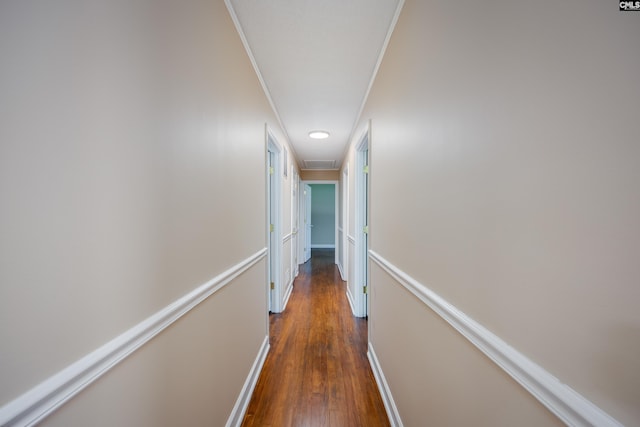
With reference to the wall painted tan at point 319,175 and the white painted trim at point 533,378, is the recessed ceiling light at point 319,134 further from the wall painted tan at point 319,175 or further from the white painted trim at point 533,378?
the white painted trim at point 533,378

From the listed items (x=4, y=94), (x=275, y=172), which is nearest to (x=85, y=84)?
(x=4, y=94)

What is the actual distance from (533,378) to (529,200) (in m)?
0.37

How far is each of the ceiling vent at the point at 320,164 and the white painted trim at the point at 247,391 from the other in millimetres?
4033

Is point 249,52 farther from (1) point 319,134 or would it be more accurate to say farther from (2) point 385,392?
(2) point 385,392

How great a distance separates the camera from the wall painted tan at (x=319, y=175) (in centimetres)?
656

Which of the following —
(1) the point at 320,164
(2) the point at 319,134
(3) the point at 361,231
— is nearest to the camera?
(3) the point at 361,231

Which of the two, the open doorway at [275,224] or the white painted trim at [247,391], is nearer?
the white painted trim at [247,391]

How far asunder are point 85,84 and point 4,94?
15 centimetres

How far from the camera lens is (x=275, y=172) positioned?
3.21 metres

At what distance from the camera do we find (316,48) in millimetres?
1809

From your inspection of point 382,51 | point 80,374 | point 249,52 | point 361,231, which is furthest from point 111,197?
point 361,231

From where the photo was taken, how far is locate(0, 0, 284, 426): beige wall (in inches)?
17.6

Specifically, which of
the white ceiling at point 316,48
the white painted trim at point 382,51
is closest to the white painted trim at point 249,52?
the white ceiling at point 316,48

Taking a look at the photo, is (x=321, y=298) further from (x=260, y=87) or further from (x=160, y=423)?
(x=160, y=423)
